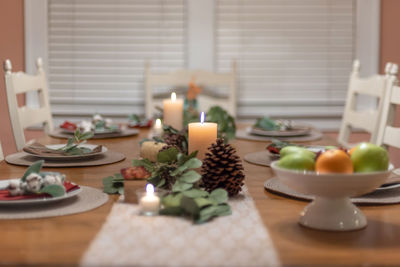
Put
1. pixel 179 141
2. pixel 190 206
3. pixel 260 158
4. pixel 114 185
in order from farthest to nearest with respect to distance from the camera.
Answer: pixel 260 158 → pixel 179 141 → pixel 114 185 → pixel 190 206

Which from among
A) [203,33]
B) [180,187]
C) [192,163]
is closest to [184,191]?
[180,187]

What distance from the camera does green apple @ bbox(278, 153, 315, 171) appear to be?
34.9 inches

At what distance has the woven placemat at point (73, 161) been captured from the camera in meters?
1.46

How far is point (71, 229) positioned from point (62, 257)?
13cm

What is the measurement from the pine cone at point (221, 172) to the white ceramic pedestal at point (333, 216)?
22 centimetres

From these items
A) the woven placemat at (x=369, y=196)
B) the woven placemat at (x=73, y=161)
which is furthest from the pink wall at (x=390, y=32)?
the woven placemat at (x=369, y=196)

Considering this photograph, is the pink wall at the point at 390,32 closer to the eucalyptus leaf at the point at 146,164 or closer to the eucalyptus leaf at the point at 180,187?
the eucalyptus leaf at the point at 146,164

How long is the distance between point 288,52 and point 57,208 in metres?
2.58

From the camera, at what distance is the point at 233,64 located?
3150 mm

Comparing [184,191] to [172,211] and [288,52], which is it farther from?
[288,52]

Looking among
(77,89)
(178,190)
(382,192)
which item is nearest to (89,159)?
(178,190)

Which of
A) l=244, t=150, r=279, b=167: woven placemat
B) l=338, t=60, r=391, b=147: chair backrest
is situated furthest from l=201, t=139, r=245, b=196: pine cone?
l=338, t=60, r=391, b=147: chair backrest

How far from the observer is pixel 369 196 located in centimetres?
110

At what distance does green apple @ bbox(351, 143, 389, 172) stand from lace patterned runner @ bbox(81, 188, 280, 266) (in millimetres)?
174
